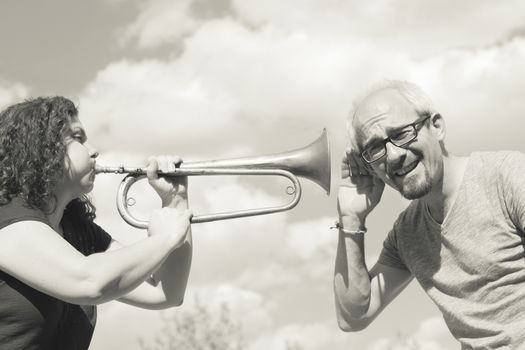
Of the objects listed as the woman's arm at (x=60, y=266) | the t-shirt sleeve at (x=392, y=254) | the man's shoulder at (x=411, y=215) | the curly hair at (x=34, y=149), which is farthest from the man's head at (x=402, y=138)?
the curly hair at (x=34, y=149)

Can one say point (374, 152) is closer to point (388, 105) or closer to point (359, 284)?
point (388, 105)

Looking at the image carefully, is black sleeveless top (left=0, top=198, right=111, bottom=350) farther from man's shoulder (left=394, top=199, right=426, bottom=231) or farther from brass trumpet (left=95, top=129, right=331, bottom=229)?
man's shoulder (left=394, top=199, right=426, bottom=231)

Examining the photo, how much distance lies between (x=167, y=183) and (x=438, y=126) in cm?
143

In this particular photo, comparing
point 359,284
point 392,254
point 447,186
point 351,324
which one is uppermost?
point 447,186

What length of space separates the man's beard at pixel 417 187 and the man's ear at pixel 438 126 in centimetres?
24

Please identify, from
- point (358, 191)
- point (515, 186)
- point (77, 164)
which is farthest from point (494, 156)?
point (77, 164)

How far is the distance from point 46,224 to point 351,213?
150 centimetres

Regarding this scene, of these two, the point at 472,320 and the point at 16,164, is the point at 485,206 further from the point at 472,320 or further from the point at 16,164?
the point at 16,164

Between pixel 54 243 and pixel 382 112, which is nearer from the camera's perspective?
pixel 54 243

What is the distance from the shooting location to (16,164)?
11.5 ft

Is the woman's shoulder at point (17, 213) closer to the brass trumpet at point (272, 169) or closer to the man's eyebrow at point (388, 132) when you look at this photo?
the brass trumpet at point (272, 169)

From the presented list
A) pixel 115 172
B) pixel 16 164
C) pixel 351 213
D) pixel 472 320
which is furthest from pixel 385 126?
pixel 16 164

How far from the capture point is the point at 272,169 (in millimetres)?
4391

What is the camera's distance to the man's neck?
366 cm
